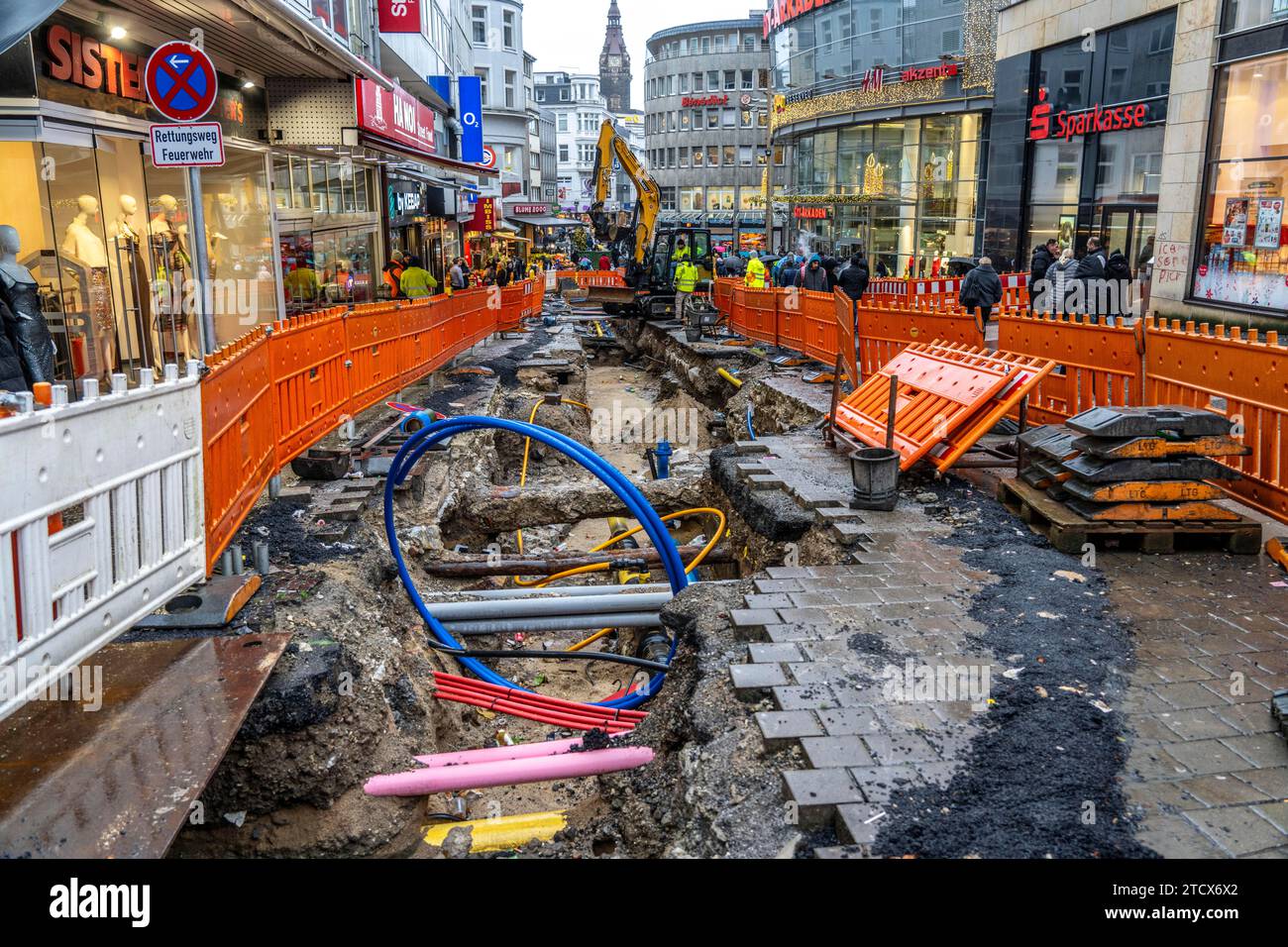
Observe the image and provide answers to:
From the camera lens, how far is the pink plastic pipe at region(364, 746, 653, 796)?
444 cm

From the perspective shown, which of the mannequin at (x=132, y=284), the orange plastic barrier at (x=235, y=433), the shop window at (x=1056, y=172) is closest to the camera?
the orange plastic barrier at (x=235, y=433)

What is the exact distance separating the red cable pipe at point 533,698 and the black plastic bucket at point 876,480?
2772 mm

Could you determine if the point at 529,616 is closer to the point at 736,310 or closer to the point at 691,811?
the point at 691,811

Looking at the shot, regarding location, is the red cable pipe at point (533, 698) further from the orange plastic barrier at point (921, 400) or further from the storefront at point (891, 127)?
the storefront at point (891, 127)

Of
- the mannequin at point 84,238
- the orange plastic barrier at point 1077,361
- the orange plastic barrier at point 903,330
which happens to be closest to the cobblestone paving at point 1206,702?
the orange plastic barrier at point 1077,361

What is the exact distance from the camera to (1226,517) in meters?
6.19

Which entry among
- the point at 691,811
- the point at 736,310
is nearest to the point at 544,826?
the point at 691,811

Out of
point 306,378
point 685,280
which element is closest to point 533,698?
point 306,378

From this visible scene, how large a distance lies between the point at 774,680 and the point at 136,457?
2962 millimetres

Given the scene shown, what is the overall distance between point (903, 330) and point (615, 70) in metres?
154

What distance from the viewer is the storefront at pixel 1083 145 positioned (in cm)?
1848

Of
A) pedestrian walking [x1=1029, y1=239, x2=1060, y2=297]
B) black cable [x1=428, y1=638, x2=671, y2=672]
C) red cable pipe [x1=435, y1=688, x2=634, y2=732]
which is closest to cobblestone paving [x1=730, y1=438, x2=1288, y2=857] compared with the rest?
Answer: black cable [x1=428, y1=638, x2=671, y2=672]

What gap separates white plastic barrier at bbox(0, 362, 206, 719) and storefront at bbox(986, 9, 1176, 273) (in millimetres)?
18151

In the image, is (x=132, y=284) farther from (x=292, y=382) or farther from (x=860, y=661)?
(x=860, y=661)
